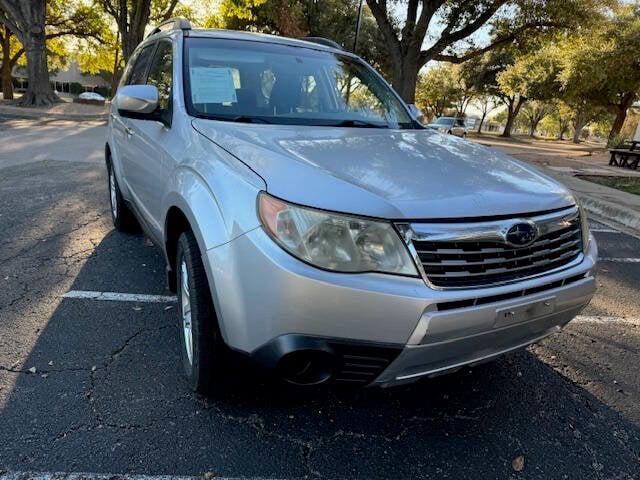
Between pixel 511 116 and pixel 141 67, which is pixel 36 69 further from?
pixel 511 116

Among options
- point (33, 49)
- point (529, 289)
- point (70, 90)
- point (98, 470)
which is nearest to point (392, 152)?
point (529, 289)

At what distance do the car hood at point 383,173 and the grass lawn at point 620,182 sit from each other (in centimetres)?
915

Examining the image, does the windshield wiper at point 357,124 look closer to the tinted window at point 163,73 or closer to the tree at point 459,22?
the tinted window at point 163,73

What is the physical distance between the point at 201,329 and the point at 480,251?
3.86ft

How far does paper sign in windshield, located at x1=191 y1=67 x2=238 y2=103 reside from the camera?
111 inches

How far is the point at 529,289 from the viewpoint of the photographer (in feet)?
6.52

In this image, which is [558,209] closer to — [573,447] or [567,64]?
[573,447]

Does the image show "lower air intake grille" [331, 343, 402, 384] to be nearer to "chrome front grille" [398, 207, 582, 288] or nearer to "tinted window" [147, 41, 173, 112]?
"chrome front grille" [398, 207, 582, 288]

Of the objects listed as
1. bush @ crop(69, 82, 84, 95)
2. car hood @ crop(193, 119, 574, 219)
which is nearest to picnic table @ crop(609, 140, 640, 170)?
car hood @ crop(193, 119, 574, 219)

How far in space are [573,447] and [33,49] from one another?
2376cm

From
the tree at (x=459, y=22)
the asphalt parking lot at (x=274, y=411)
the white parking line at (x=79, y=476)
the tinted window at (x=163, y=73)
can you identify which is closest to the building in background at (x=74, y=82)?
the tree at (x=459, y=22)

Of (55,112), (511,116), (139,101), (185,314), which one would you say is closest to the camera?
(185,314)

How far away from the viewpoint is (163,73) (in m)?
3.30

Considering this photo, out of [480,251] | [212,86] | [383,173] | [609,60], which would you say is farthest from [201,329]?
[609,60]
